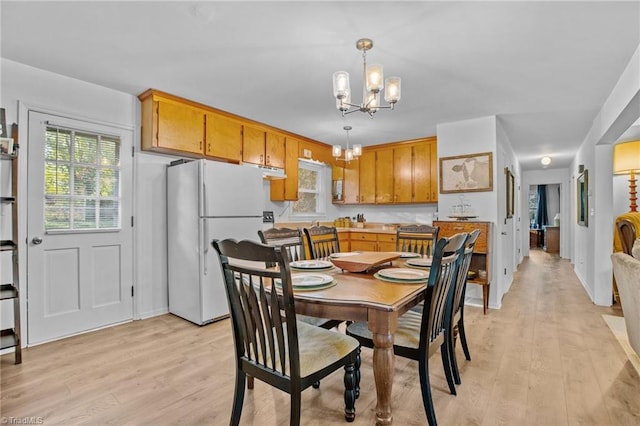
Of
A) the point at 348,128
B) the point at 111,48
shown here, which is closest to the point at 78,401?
the point at 111,48

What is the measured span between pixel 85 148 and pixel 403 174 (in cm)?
401

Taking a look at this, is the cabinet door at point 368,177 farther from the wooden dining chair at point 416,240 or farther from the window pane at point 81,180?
the window pane at point 81,180

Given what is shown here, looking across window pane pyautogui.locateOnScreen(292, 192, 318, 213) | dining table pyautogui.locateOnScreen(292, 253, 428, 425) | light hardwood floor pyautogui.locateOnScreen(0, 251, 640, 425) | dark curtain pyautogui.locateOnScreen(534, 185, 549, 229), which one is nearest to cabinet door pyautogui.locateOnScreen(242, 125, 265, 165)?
window pane pyautogui.locateOnScreen(292, 192, 318, 213)

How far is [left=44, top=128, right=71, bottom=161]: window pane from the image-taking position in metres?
2.83

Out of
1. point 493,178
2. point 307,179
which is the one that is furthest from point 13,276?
point 493,178

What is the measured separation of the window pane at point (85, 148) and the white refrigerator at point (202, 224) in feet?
2.24

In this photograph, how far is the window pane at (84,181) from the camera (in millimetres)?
2992

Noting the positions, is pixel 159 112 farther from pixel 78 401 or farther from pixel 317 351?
pixel 317 351

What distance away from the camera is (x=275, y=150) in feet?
14.6

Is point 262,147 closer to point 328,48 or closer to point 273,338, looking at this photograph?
point 328,48

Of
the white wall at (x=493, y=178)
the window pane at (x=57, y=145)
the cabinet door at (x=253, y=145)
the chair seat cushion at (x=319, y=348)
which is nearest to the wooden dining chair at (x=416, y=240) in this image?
the white wall at (x=493, y=178)

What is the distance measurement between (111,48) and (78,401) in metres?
2.31

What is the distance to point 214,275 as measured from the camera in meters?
3.28

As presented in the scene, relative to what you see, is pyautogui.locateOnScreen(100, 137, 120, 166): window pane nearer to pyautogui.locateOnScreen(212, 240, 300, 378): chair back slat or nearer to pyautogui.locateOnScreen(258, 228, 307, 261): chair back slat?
pyautogui.locateOnScreen(258, 228, 307, 261): chair back slat
